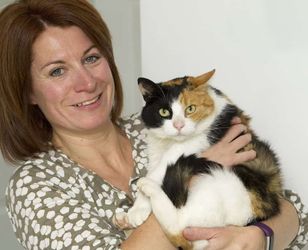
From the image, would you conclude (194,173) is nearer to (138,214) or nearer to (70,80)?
(138,214)

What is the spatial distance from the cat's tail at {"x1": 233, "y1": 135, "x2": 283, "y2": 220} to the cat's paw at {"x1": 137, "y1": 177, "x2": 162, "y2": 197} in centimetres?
20

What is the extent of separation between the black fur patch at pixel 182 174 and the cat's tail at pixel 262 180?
78mm

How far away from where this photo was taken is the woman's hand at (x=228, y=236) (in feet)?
3.19

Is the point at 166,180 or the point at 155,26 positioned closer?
the point at 166,180

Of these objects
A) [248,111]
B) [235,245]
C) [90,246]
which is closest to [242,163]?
[235,245]

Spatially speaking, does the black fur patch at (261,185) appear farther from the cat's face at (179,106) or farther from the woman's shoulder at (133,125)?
the woman's shoulder at (133,125)

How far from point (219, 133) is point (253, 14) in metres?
0.58

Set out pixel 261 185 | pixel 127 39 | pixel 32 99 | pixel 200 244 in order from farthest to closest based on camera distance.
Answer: pixel 127 39, pixel 32 99, pixel 261 185, pixel 200 244

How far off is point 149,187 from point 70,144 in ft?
1.40

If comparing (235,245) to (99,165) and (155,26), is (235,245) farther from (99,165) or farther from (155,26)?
(155,26)

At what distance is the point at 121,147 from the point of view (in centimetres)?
146

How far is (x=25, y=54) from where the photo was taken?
121 centimetres

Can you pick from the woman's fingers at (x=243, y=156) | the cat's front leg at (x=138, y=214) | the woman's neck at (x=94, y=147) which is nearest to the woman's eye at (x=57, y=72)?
the woman's neck at (x=94, y=147)

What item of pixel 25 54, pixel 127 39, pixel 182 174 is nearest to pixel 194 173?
pixel 182 174
